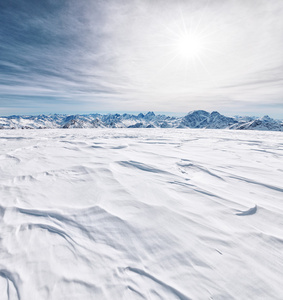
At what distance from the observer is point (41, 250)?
146 cm

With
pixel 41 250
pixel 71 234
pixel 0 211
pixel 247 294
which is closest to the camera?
pixel 247 294

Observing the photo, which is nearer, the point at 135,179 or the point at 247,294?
the point at 247,294

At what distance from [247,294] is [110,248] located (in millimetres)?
1176

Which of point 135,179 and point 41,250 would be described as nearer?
point 41,250

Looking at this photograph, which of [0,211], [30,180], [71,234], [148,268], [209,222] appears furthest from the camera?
[30,180]

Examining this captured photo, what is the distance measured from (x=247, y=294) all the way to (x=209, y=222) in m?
0.74

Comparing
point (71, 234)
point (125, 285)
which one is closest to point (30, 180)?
point (71, 234)

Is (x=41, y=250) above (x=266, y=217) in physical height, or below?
below

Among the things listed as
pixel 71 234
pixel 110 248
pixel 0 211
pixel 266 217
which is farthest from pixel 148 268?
pixel 0 211

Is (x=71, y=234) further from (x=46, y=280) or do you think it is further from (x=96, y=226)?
(x=46, y=280)

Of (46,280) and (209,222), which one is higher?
(209,222)

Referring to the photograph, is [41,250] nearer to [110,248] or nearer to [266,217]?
[110,248]

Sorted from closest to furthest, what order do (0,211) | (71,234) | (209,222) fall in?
(71,234) < (209,222) < (0,211)

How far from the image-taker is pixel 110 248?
1494mm
